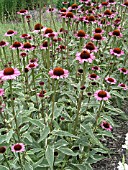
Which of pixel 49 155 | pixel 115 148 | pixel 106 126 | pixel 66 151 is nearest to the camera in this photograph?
pixel 49 155

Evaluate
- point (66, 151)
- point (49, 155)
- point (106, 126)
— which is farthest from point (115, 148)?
point (49, 155)

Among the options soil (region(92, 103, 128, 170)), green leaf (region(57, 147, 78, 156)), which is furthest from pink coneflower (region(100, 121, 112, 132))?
green leaf (region(57, 147, 78, 156))

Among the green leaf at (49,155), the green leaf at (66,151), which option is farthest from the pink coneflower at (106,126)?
the green leaf at (49,155)

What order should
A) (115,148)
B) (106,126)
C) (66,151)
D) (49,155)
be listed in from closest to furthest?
(49,155), (66,151), (106,126), (115,148)

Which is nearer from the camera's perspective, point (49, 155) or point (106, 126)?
point (49, 155)

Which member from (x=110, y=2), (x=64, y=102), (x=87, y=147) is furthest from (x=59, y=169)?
(x=110, y=2)

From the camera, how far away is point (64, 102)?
8.54 ft

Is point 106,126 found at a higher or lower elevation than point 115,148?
higher

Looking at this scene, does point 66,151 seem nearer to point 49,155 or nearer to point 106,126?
point 49,155

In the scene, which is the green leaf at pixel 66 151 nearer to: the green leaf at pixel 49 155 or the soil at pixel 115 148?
the green leaf at pixel 49 155

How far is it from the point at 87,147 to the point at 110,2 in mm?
1731

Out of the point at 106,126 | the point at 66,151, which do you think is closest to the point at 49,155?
the point at 66,151

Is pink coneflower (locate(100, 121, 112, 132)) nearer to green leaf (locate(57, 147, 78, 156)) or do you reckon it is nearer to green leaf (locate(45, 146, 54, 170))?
green leaf (locate(57, 147, 78, 156))

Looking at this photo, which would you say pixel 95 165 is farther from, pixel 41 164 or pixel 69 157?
pixel 41 164
